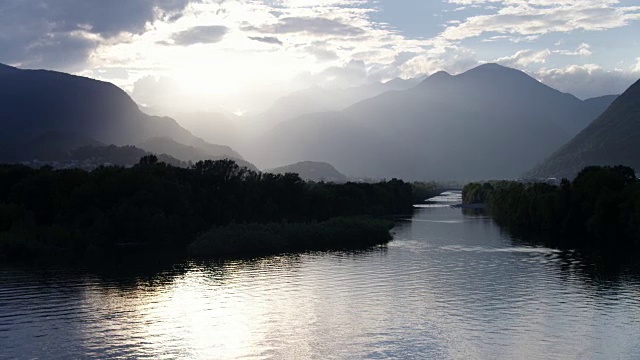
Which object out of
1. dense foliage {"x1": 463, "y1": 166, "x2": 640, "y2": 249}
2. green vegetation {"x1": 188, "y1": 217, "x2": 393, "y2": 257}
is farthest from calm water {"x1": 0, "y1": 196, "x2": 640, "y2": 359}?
dense foliage {"x1": 463, "y1": 166, "x2": 640, "y2": 249}

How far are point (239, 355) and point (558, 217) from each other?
99722 millimetres

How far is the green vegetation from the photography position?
10400 centimetres

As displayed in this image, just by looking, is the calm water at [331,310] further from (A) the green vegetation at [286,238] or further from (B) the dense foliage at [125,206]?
(B) the dense foliage at [125,206]

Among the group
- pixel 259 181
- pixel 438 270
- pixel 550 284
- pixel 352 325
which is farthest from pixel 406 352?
pixel 259 181

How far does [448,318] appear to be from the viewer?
5722cm

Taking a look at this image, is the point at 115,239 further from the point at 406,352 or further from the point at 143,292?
the point at 406,352

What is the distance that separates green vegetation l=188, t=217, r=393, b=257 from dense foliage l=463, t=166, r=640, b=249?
33.1 m

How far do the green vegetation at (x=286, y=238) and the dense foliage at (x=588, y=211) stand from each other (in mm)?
33137

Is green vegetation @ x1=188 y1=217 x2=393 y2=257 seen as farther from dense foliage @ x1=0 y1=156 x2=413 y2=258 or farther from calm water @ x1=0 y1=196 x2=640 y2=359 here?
calm water @ x1=0 y1=196 x2=640 y2=359

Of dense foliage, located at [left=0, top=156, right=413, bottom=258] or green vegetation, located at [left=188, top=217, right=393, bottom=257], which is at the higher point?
dense foliage, located at [left=0, top=156, right=413, bottom=258]

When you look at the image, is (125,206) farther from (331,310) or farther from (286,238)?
(331,310)

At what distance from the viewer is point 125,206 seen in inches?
4434

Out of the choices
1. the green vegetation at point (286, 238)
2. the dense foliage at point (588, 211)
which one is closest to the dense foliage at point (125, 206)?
the green vegetation at point (286, 238)

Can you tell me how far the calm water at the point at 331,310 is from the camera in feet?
159
